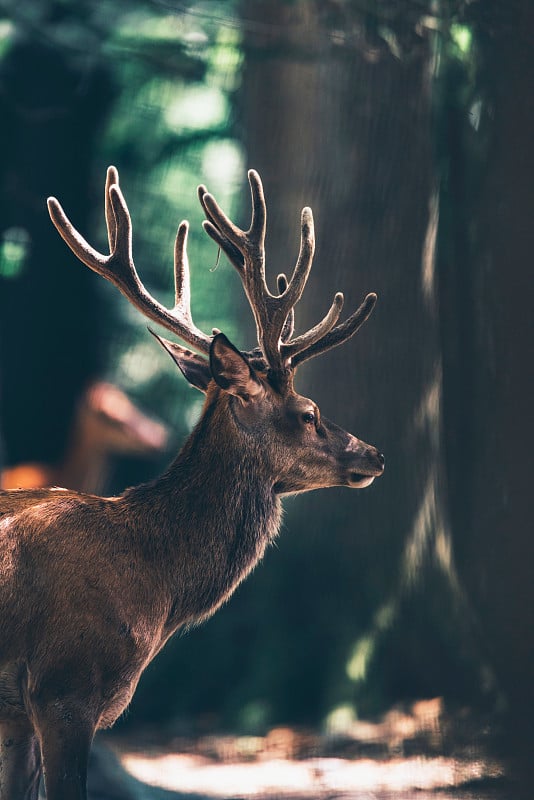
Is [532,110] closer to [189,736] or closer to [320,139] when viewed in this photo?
[320,139]

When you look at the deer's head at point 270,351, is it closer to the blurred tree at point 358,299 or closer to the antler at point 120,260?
the antler at point 120,260

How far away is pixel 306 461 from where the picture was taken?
3.52 metres

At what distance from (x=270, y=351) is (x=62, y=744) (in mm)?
1253

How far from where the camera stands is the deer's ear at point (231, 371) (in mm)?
3260

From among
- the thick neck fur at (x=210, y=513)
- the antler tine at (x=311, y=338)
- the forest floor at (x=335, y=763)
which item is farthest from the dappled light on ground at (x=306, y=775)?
the antler tine at (x=311, y=338)

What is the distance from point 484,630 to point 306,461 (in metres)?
2.05

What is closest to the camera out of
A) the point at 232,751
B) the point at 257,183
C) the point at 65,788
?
the point at 65,788

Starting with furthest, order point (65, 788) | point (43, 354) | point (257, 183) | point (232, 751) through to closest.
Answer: point (43, 354)
point (232, 751)
point (257, 183)
point (65, 788)

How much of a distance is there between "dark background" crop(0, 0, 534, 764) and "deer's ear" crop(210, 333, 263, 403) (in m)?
1.87

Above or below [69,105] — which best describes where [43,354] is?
below

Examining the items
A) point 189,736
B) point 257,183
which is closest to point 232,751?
point 189,736

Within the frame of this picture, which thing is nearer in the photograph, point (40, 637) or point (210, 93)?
point (40, 637)

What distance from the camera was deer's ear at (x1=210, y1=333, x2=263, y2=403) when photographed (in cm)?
326

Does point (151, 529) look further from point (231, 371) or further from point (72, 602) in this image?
point (231, 371)
